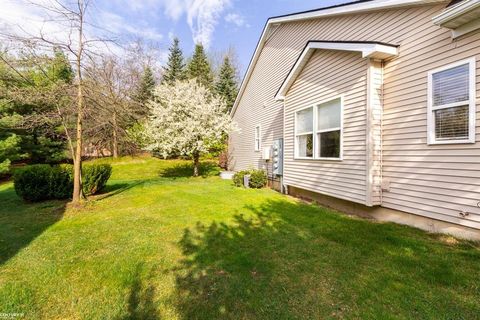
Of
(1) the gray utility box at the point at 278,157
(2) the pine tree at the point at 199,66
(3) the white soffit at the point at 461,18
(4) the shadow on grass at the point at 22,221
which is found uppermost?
(2) the pine tree at the point at 199,66

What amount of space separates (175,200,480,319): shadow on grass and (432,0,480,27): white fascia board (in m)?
3.57

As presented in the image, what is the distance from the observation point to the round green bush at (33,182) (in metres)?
8.00

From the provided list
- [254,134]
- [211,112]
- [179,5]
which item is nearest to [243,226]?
[254,134]

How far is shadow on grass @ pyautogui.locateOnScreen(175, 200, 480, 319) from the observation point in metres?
2.55

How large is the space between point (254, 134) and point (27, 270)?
442 inches

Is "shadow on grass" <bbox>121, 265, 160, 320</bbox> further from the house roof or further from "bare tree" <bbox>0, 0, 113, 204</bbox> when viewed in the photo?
the house roof

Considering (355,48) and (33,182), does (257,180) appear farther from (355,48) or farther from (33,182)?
(33,182)

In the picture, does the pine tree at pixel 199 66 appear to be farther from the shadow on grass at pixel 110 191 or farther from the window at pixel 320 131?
the window at pixel 320 131

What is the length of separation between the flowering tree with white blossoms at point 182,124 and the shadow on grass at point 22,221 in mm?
6394

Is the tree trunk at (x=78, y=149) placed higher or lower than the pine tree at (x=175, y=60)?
lower

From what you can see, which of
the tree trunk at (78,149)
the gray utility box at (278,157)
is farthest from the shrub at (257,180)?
the tree trunk at (78,149)

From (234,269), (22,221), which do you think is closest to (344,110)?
(234,269)

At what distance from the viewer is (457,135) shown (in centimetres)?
402

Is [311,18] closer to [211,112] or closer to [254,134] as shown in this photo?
[254,134]
